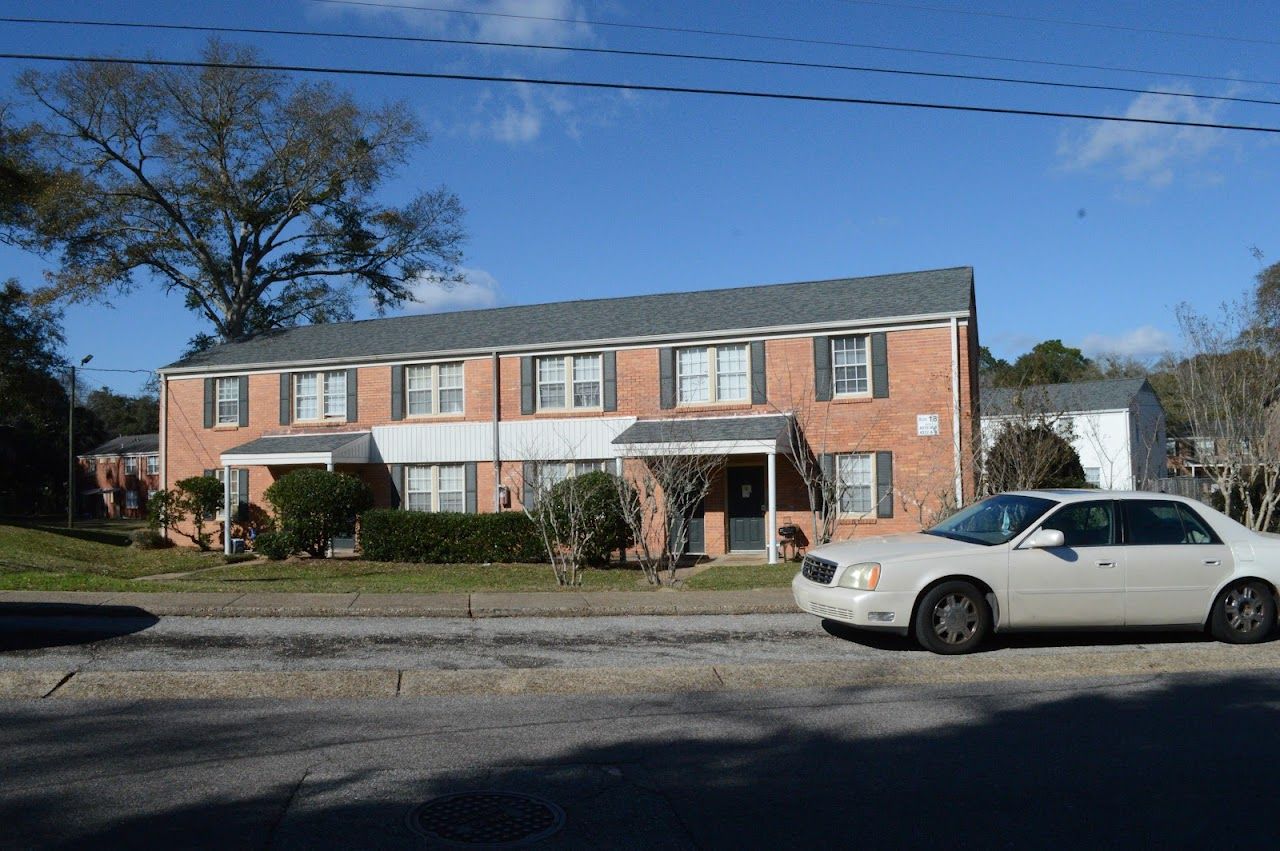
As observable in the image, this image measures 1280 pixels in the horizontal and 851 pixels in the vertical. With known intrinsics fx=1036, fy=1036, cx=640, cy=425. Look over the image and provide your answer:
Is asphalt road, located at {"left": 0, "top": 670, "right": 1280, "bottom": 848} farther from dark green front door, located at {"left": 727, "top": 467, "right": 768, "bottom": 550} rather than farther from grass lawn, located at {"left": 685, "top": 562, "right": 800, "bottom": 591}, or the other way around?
dark green front door, located at {"left": 727, "top": 467, "right": 768, "bottom": 550}

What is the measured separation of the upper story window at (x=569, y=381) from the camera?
24.0 meters

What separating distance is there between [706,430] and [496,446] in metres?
5.63

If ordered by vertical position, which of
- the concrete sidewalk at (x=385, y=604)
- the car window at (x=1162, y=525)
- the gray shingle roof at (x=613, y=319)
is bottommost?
the concrete sidewalk at (x=385, y=604)

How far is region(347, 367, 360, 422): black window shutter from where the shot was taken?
26.1m

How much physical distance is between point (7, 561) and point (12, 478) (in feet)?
173

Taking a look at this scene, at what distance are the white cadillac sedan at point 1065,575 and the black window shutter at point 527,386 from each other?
49.9 ft

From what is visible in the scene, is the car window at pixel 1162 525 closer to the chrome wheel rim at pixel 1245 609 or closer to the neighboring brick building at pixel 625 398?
the chrome wheel rim at pixel 1245 609

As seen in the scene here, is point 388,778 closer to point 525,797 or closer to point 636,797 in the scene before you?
point 525,797

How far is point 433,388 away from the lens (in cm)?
2548

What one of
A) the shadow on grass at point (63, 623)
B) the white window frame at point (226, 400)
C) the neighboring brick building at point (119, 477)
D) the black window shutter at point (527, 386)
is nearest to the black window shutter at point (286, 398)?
the white window frame at point (226, 400)

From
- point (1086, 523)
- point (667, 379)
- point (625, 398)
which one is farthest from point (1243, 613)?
point (625, 398)

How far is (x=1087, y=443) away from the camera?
121ft

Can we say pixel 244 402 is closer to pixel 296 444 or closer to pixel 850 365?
pixel 296 444

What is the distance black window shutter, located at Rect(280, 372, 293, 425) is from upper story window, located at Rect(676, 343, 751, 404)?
10.6m
